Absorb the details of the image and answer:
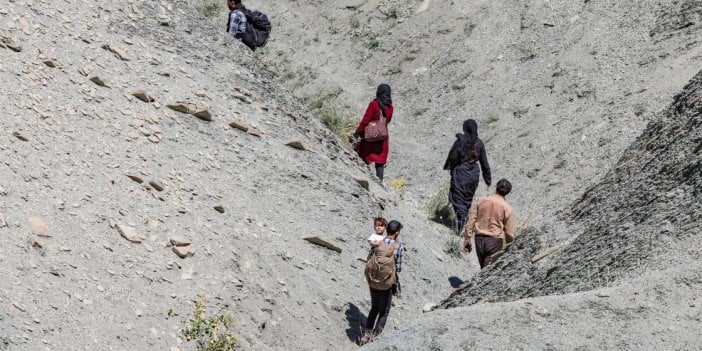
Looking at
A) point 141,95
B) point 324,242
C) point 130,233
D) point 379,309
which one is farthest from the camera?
point 141,95

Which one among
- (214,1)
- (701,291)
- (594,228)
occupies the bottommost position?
(214,1)

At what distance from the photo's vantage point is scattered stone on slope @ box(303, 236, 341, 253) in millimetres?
11094

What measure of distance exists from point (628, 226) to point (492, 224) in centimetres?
185

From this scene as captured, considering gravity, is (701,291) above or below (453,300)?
above

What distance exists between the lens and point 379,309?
31.6 ft

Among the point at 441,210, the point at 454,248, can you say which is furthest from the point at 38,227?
the point at 441,210

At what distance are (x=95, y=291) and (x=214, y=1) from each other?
14.5 meters

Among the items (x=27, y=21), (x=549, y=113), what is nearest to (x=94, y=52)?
(x=27, y=21)

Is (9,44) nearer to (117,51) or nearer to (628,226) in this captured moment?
(117,51)

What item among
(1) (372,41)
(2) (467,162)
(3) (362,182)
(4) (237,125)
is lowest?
(1) (372,41)

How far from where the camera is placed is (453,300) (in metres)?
9.88

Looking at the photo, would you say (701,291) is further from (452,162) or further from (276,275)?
(452,162)

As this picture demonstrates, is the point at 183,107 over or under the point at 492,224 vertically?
under

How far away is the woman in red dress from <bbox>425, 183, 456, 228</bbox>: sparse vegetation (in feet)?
2.73
